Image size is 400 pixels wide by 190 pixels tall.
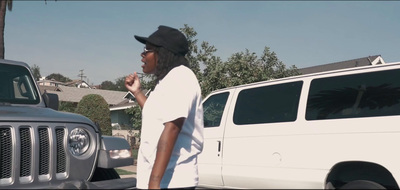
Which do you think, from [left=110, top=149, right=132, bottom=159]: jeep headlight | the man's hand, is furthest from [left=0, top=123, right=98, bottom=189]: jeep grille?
the man's hand

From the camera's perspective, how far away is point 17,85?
201 inches

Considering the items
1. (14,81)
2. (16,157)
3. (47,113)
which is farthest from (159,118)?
(14,81)

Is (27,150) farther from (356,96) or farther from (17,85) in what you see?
(356,96)

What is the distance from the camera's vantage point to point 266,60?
15.0 metres

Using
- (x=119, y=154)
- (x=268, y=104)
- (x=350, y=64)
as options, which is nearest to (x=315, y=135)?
(x=268, y=104)

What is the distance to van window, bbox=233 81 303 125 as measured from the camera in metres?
5.03

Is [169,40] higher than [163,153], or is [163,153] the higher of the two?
[169,40]

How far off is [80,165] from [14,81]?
184 centimetres

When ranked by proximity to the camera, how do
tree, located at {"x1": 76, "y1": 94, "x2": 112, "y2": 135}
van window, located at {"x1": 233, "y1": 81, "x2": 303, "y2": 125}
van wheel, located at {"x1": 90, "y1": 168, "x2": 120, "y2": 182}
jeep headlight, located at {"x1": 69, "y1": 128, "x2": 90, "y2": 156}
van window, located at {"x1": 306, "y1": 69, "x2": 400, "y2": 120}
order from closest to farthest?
jeep headlight, located at {"x1": 69, "y1": 128, "x2": 90, "y2": 156}
van wheel, located at {"x1": 90, "y1": 168, "x2": 120, "y2": 182}
van window, located at {"x1": 306, "y1": 69, "x2": 400, "y2": 120}
van window, located at {"x1": 233, "y1": 81, "x2": 303, "y2": 125}
tree, located at {"x1": 76, "y1": 94, "x2": 112, "y2": 135}

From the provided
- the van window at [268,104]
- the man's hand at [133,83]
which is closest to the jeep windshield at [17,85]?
the man's hand at [133,83]

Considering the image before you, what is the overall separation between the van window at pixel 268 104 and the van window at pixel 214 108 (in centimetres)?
27

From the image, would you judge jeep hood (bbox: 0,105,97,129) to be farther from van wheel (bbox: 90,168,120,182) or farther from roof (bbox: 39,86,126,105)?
roof (bbox: 39,86,126,105)

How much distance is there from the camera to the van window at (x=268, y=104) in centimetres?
503

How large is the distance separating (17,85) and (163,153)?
11.3 feet
